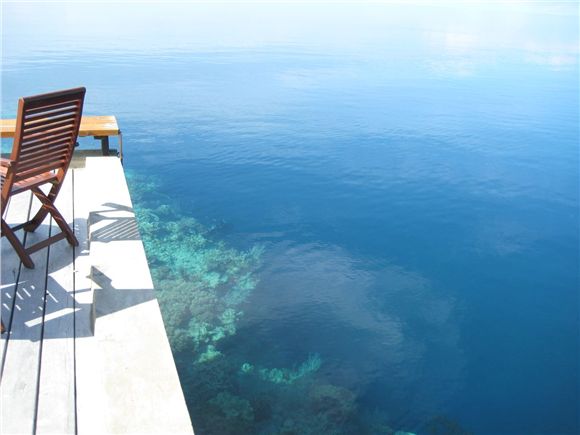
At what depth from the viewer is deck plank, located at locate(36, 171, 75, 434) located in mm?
2162

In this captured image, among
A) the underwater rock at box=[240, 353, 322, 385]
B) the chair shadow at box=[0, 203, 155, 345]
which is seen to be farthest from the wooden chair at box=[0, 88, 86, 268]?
the underwater rock at box=[240, 353, 322, 385]

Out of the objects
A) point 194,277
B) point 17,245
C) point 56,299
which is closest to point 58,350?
point 56,299

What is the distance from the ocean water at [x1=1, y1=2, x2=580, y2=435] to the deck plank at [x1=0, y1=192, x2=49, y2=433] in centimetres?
226

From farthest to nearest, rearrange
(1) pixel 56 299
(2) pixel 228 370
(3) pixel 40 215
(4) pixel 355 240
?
(4) pixel 355 240, (2) pixel 228 370, (3) pixel 40 215, (1) pixel 56 299

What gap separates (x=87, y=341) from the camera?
2.59 meters

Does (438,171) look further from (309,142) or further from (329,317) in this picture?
(329,317)

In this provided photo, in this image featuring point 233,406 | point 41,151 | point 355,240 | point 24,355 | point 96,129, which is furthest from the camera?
point 355,240

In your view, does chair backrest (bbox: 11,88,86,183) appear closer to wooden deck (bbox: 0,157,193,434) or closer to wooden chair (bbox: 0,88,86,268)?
wooden chair (bbox: 0,88,86,268)

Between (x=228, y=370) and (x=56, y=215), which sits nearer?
(x=56, y=215)

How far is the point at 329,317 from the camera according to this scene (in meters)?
6.15

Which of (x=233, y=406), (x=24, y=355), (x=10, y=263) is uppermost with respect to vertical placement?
(x=10, y=263)

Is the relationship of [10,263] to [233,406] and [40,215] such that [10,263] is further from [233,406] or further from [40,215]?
[233,406]

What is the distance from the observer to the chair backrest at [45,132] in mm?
2895

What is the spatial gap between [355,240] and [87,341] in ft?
18.9
